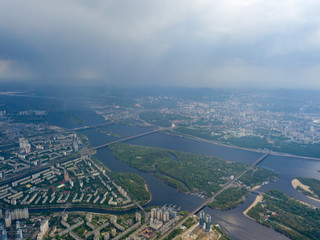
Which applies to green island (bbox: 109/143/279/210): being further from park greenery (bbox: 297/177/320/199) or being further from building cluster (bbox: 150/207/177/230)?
building cluster (bbox: 150/207/177/230)

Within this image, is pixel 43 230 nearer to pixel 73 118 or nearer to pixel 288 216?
pixel 288 216

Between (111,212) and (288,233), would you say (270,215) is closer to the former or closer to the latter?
(288,233)

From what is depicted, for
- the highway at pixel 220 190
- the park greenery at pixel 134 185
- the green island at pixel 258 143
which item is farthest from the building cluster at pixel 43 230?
the green island at pixel 258 143

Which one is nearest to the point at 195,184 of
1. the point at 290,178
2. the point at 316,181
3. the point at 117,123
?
the point at 290,178

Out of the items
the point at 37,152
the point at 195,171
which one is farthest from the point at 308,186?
the point at 37,152

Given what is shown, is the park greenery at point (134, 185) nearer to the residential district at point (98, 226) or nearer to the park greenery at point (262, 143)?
the residential district at point (98, 226)

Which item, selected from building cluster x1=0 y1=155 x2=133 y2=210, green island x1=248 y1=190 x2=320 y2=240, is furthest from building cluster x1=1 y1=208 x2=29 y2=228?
green island x1=248 y1=190 x2=320 y2=240
